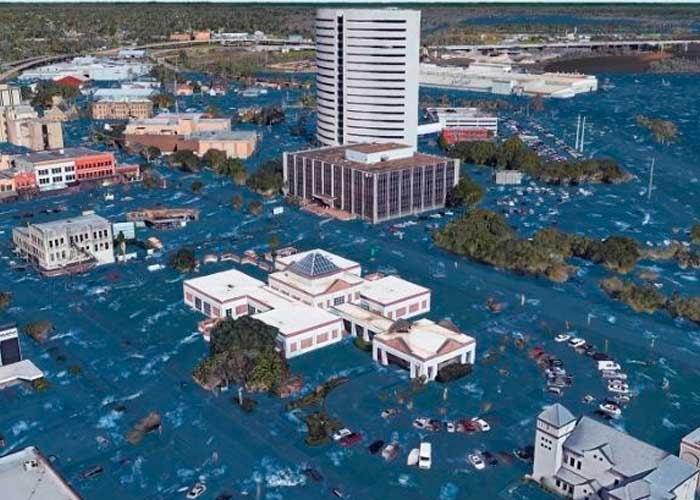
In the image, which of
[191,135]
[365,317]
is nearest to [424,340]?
[365,317]

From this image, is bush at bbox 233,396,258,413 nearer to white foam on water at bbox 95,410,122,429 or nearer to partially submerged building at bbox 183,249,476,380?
partially submerged building at bbox 183,249,476,380

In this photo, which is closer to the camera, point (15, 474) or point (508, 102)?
point (15, 474)

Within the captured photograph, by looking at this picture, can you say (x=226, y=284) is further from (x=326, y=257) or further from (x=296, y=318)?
(x=296, y=318)

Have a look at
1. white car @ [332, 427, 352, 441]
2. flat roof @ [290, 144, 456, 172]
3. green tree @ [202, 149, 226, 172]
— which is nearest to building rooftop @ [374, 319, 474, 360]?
white car @ [332, 427, 352, 441]

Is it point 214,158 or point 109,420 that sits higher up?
point 214,158

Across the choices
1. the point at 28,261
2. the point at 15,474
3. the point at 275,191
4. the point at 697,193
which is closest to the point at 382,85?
the point at 275,191

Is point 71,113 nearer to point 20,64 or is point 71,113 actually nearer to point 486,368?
point 20,64

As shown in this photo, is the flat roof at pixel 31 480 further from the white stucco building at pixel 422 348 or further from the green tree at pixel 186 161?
the green tree at pixel 186 161
